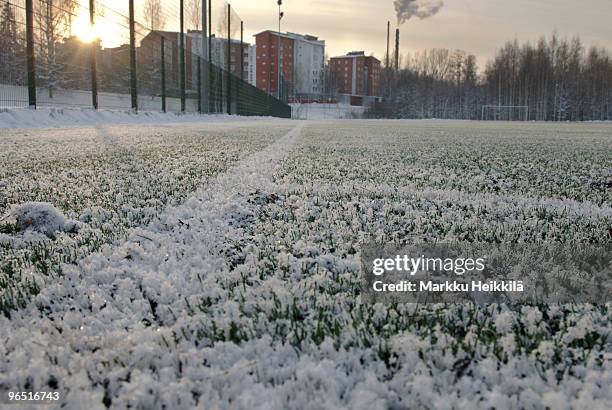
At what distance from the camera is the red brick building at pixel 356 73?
372ft

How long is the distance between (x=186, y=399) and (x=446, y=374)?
1.53 feet

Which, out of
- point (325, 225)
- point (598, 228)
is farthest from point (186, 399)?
point (598, 228)

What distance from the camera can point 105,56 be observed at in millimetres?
14305

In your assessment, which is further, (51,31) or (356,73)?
(356,73)

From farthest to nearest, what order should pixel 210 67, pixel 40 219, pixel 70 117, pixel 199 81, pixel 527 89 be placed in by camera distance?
pixel 527 89 → pixel 210 67 → pixel 199 81 → pixel 70 117 → pixel 40 219

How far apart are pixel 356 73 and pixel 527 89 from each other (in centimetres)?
5355

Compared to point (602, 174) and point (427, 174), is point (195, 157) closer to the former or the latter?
point (427, 174)

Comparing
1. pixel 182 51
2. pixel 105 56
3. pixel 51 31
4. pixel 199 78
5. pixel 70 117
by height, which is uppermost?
pixel 182 51

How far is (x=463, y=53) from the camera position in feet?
291

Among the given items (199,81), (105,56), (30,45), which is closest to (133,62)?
(105,56)

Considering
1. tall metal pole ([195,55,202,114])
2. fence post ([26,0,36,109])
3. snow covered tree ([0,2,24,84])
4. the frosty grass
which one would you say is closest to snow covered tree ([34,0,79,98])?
fence post ([26,0,36,109])

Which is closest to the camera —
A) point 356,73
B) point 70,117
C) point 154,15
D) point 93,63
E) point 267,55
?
point 70,117

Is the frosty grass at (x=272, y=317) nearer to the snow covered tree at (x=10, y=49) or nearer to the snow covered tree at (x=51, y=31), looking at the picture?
the snow covered tree at (x=10, y=49)

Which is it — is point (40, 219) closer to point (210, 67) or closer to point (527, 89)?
point (210, 67)
